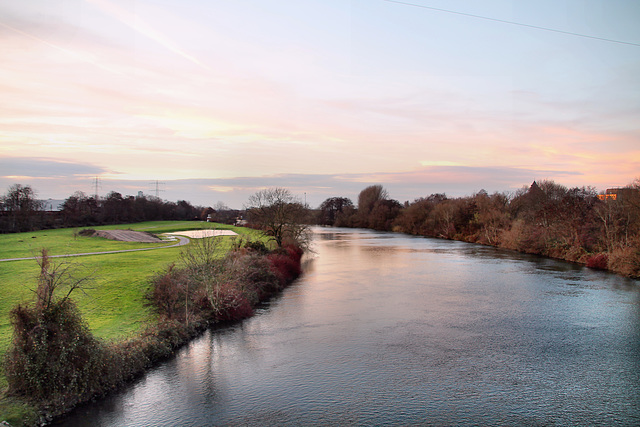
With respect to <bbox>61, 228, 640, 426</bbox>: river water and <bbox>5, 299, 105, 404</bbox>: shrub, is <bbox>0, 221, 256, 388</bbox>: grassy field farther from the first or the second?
<bbox>61, 228, 640, 426</bbox>: river water

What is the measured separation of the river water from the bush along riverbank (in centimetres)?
54

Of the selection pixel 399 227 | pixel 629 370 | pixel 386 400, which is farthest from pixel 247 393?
pixel 399 227

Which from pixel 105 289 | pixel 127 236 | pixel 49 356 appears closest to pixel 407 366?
pixel 49 356

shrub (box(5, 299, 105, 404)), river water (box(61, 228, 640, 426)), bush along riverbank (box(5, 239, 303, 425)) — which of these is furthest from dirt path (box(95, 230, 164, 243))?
shrub (box(5, 299, 105, 404))

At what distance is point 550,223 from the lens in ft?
137

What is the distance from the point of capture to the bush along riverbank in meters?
9.06

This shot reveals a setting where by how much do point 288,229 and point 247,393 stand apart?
89.9 feet

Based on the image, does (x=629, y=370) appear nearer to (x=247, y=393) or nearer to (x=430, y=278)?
(x=247, y=393)

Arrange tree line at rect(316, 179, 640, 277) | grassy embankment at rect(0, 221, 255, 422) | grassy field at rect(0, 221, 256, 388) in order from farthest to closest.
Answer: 1. tree line at rect(316, 179, 640, 277)
2. grassy field at rect(0, 221, 256, 388)
3. grassy embankment at rect(0, 221, 255, 422)

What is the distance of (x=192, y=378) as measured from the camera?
37.7ft

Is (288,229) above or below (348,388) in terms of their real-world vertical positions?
above

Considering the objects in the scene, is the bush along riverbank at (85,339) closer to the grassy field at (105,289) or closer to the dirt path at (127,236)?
the grassy field at (105,289)

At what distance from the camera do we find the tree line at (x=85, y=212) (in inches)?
1875

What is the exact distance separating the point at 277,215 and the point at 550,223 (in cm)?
2757
